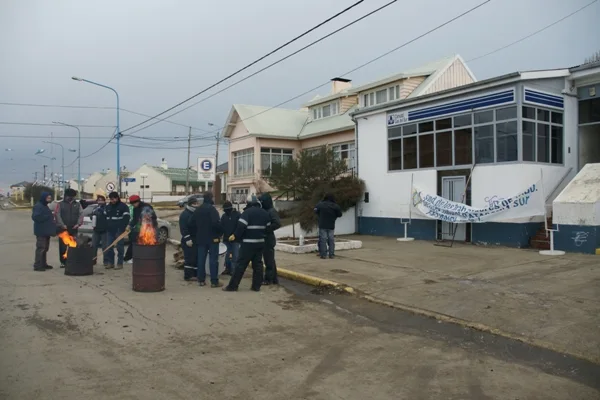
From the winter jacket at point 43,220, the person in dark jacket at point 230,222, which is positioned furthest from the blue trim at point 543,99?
the winter jacket at point 43,220

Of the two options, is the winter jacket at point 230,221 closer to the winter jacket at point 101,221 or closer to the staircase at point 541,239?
the winter jacket at point 101,221

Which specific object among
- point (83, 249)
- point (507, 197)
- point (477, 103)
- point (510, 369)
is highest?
point (477, 103)

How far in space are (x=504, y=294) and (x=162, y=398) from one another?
657 centimetres

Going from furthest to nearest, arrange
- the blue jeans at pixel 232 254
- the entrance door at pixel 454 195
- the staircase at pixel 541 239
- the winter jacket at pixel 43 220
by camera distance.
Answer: the entrance door at pixel 454 195
the staircase at pixel 541 239
the winter jacket at pixel 43 220
the blue jeans at pixel 232 254

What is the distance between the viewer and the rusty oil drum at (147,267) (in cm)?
887

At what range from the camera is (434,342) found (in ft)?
21.0

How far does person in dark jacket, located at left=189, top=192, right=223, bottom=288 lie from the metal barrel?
2.72m

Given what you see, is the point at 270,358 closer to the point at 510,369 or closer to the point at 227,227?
the point at 510,369

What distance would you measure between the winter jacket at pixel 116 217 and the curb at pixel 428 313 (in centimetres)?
385

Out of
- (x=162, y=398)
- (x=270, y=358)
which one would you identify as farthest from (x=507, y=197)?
(x=162, y=398)

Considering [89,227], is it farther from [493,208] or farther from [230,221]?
[493,208]

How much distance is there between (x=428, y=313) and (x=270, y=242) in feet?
11.3

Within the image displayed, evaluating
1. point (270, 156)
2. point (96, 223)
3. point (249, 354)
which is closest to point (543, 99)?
point (96, 223)

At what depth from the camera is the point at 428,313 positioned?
7.81m
